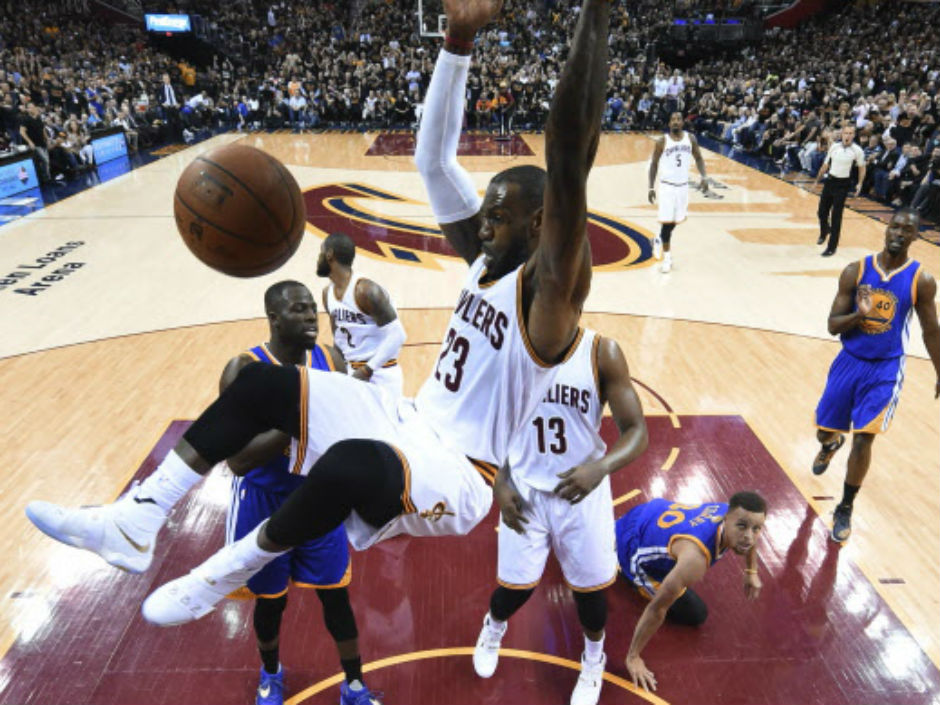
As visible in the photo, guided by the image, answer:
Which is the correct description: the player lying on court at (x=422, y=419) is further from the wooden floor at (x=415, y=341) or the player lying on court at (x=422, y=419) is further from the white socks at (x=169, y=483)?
the wooden floor at (x=415, y=341)

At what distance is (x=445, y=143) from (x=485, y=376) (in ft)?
2.15

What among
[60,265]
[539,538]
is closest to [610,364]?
[539,538]

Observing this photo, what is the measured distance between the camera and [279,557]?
2545 millimetres

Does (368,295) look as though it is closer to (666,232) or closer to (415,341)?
(415,341)

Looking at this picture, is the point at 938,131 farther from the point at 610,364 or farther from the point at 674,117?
the point at 610,364

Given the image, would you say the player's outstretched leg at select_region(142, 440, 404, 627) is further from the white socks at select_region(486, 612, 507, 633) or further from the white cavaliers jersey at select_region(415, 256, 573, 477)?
the white socks at select_region(486, 612, 507, 633)

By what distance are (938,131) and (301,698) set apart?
1210 centimetres

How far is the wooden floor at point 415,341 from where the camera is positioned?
12.8ft

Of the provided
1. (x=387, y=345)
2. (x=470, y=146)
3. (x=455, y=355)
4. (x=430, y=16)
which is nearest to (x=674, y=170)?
(x=387, y=345)

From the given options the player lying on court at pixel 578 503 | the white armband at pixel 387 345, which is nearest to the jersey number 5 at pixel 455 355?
the player lying on court at pixel 578 503

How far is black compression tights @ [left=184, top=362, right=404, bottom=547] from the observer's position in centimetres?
208

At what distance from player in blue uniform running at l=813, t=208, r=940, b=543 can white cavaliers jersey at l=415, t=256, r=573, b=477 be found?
8.50 ft

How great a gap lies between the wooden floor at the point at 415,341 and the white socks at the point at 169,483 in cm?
129

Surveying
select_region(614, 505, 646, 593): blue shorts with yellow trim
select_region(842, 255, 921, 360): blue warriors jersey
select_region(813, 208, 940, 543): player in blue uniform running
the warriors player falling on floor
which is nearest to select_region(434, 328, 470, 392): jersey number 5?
select_region(614, 505, 646, 593): blue shorts with yellow trim
